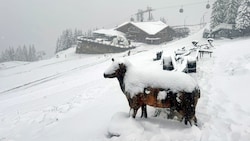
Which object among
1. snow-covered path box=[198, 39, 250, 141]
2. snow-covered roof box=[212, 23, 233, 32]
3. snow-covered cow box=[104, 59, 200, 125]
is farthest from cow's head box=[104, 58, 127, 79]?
snow-covered roof box=[212, 23, 233, 32]

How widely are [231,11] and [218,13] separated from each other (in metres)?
2.95

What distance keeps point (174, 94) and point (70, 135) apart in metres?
3.71

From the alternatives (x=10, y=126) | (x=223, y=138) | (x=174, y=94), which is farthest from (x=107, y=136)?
(x=10, y=126)

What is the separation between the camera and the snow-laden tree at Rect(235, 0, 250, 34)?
41.4 m

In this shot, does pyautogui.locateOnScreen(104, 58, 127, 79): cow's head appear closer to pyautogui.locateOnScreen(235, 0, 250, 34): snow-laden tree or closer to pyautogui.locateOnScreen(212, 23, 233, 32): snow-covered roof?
pyautogui.locateOnScreen(235, 0, 250, 34): snow-laden tree

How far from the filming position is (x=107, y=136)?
23.7ft

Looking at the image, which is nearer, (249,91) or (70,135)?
(70,135)

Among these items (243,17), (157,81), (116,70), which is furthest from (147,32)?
(157,81)

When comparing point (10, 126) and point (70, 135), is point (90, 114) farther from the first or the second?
point (10, 126)

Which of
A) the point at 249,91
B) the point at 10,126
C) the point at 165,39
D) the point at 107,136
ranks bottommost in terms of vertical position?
the point at 10,126

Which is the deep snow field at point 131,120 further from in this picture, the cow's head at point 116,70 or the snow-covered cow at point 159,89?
the cow's head at point 116,70

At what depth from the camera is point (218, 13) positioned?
159 ft

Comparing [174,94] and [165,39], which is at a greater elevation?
[165,39]

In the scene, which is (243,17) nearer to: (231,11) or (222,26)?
(231,11)
